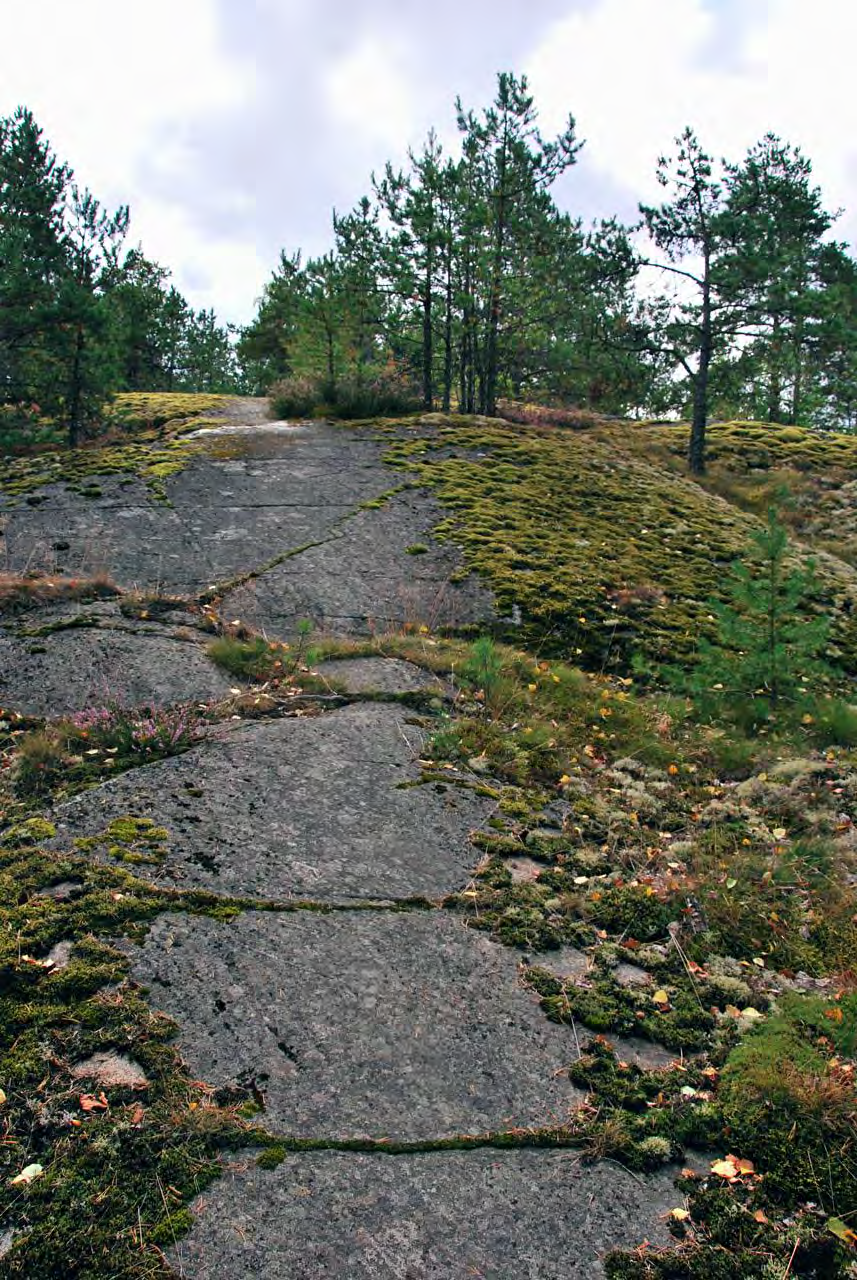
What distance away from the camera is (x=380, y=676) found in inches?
266

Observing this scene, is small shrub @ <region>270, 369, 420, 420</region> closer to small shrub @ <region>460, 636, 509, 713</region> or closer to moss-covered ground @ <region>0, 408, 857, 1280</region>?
moss-covered ground @ <region>0, 408, 857, 1280</region>

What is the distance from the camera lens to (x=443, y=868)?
4.39 m

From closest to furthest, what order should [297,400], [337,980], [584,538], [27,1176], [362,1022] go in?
[27,1176] → [362,1022] → [337,980] → [584,538] → [297,400]

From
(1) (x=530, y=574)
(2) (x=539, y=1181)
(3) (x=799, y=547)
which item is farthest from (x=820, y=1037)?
(3) (x=799, y=547)

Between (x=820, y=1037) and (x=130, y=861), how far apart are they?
3.33 meters

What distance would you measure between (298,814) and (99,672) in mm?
2536

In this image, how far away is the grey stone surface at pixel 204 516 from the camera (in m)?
8.98

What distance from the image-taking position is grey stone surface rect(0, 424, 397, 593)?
8.98 m

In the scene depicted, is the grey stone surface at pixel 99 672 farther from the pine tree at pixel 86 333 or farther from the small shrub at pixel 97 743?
the pine tree at pixel 86 333

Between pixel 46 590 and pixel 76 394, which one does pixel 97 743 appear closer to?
pixel 46 590

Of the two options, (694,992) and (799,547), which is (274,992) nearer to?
(694,992)

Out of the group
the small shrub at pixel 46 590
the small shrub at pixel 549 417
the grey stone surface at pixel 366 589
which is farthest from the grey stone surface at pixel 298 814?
the small shrub at pixel 549 417

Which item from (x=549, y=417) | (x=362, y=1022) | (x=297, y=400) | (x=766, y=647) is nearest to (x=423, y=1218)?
(x=362, y=1022)

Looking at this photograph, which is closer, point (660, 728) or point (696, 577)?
point (660, 728)
